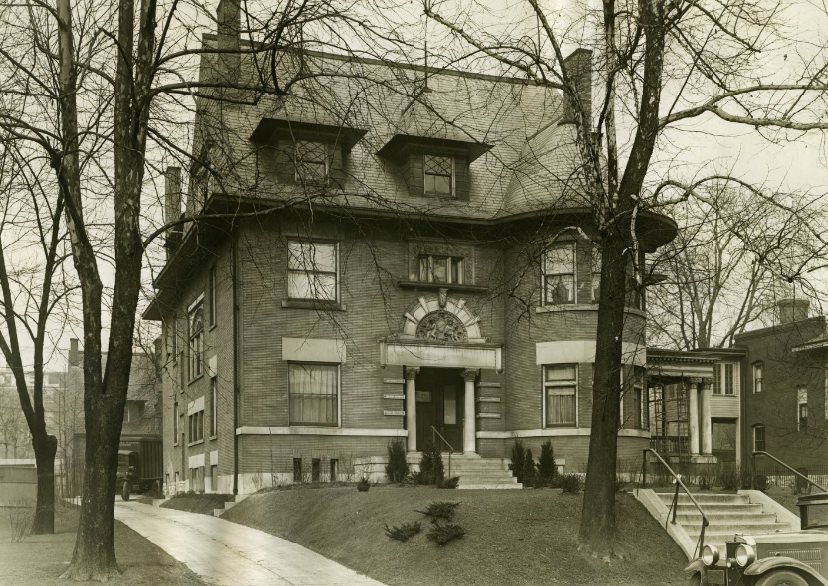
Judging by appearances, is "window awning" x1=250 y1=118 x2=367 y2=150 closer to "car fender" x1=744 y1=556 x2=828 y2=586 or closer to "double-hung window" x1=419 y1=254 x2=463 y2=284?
"double-hung window" x1=419 y1=254 x2=463 y2=284

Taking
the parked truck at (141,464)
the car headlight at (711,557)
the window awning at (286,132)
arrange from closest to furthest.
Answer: the car headlight at (711,557)
the window awning at (286,132)
the parked truck at (141,464)

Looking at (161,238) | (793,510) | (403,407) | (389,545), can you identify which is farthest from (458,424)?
(161,238)

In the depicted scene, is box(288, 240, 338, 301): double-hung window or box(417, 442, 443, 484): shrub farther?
box(288, 240, 338, 301): double-hung window

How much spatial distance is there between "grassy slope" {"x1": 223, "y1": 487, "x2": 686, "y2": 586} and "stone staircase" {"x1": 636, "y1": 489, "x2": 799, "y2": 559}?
0.74 feet

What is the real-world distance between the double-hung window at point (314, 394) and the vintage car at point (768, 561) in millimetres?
16148

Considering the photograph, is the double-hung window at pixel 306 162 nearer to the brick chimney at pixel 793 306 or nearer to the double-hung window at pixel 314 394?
the double-hung window at pixel 314 394

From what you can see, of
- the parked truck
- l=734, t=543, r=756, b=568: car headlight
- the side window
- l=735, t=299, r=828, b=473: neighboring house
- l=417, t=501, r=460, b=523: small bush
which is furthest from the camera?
the side window

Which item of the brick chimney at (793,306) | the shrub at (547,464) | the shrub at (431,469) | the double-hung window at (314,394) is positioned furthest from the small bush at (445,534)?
the double-hung window at (314,394)

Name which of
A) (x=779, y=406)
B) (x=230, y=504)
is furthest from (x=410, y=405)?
(x=779, y=406)

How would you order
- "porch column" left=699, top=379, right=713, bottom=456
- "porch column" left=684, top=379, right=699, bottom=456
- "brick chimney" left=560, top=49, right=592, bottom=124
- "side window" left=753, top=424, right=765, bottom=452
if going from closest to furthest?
"brick chimney" left=560, top=49, right=592, bottom=124
"porch column" left=684, top=379, right=699, bottom=456
"porch column" left=699, top=379, right=713, bottom=456
"side window" left=753, top=424, right=765, bottom=452

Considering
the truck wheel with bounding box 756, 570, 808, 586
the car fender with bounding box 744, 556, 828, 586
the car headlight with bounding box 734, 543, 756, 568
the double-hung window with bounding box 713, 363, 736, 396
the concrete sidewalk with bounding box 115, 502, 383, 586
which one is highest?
the double-hung window with bounding box 713, 363, 736, 396

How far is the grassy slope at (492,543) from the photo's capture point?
538 inches

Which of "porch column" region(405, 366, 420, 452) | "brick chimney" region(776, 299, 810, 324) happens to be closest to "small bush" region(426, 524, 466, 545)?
"brick chimney" region(776, 299, 810, 324)

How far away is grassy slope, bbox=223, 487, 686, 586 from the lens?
44.9 feet
